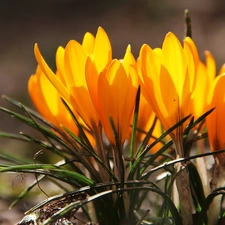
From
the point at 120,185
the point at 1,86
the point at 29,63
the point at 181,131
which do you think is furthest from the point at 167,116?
the point at 29,63

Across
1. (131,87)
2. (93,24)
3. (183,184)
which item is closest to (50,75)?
(131,87)

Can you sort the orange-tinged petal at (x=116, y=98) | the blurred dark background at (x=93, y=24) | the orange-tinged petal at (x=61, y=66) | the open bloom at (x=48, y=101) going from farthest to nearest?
the blurred dark background at (x=93, y=24), the open bloom at (x=48, y=101), the orange-tinged petal at (x=61, y=66), the orange-tinged petal at (x=116, y=98)

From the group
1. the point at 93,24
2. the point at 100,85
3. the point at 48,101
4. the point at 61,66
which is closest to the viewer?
the point at 100,85

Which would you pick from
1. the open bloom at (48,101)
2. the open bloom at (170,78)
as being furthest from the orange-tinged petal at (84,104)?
the open bloom at (48,101)

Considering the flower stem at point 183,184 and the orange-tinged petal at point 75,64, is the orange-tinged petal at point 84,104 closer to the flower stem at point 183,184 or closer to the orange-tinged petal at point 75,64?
the orange-tinged petal at point 75,64

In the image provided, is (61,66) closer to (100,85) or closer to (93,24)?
(100,85)

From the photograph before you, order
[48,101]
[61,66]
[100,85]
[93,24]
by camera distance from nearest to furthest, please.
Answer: [100,85], [61,66], [48,101], [93,24]
